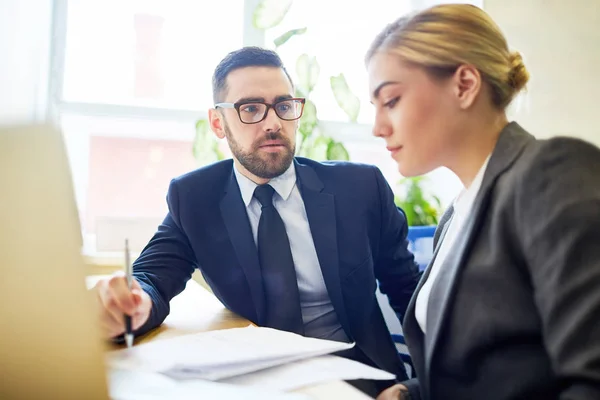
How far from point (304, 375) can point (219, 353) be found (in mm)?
122

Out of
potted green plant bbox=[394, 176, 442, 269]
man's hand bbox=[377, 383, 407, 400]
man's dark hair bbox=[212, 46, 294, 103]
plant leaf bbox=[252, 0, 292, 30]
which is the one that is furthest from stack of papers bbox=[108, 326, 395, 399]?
plant leaf bbox=[252, 0, 292, 30]

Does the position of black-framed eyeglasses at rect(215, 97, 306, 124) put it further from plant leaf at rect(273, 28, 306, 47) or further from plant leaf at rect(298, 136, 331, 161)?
plant leaf at rect(273, 28, 306, 47)

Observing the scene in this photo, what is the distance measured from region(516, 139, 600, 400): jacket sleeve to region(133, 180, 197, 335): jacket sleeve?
2.25ft

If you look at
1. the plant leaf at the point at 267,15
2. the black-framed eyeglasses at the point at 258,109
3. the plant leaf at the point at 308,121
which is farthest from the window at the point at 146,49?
the black-framed eyeglasses at the point at 258,109

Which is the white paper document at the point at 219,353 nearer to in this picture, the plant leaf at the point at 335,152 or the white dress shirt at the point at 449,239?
the white dress shirt at the point at 449,239

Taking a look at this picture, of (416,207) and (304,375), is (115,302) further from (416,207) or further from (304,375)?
(416,207)

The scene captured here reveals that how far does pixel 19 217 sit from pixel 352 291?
3.25ft

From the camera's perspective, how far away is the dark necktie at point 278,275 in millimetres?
1180

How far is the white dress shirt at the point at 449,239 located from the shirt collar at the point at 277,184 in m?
0.49

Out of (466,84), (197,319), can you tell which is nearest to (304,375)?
(197,319)

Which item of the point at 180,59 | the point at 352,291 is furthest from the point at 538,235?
the point at 180,59

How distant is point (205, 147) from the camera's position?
6.33 ft

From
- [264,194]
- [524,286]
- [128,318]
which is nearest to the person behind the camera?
[524,286]

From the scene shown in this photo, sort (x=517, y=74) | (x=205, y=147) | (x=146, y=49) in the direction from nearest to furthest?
(x=517, y=74) → (x=205, y=147) → (x=146, y=49)
